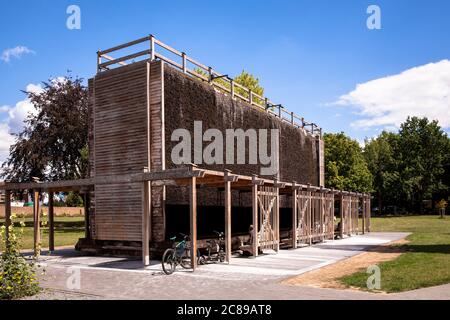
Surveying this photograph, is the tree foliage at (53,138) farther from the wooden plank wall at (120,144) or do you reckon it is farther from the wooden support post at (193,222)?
the wooden support post at (193,222)

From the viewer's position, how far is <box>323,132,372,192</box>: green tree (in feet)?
180

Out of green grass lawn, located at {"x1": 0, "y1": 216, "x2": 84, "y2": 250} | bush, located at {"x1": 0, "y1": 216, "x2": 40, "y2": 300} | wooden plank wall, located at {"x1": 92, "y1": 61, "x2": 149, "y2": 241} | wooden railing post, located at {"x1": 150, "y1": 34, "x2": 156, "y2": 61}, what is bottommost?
green grass lawn, located at {"x1": 0, "y1": 216, "x2": 84, "y2": 250}

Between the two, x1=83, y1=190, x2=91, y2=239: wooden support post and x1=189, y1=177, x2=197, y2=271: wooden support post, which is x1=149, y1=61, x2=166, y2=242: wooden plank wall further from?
x1=83, y1=190, x2=91, y2=239: wooden support post

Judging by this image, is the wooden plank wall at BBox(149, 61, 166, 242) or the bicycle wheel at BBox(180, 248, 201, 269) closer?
the bicycle wheel at BBox(180, 248, 201, 269)

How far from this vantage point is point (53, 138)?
33875 mm

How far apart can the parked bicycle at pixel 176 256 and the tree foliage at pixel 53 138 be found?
2379 centimetres

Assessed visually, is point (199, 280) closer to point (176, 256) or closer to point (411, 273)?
point (176, 256)

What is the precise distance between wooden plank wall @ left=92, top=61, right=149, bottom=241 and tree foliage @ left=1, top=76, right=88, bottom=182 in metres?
18.2

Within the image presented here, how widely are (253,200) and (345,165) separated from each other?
1712 inches

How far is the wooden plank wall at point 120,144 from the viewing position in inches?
618

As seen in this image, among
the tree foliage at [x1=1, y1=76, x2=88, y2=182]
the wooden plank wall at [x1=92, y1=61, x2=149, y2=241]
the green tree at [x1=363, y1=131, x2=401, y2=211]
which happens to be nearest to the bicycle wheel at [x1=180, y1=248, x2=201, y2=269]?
the wooden plank wall at [x1=92, y1=61, x2=149, y2=241]

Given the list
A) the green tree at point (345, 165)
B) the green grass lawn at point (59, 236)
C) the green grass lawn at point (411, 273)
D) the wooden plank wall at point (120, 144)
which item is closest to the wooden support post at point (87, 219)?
the wooden plank wall at point (120, 144)

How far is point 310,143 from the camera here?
30.8 meters
